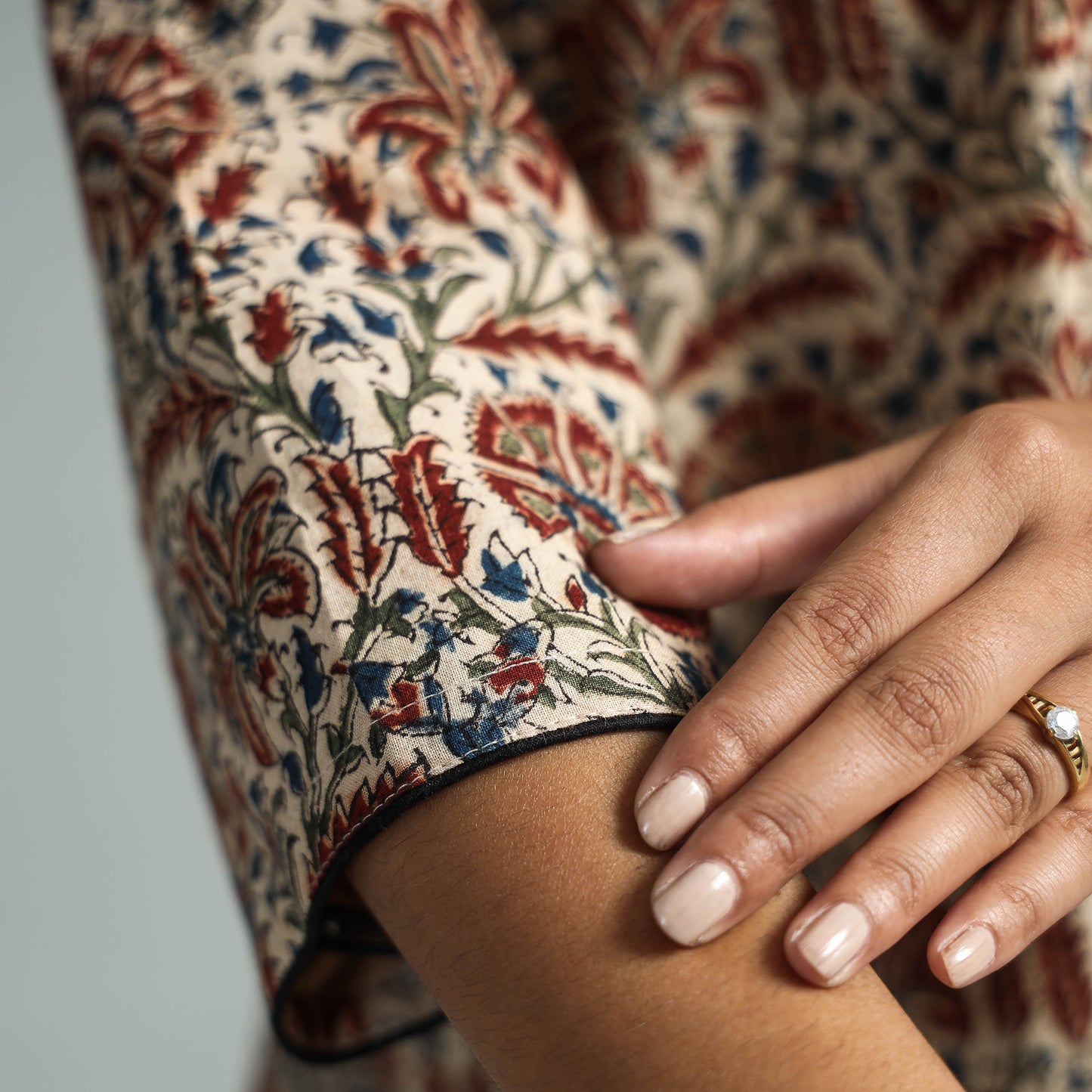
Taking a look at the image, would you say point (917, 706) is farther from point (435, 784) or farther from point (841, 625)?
point (435, 784)

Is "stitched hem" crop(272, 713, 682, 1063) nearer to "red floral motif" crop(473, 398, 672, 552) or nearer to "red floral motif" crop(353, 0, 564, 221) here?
A: "red floral motif" crop(473, 398, 672, 552)

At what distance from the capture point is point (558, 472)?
1.75 ft

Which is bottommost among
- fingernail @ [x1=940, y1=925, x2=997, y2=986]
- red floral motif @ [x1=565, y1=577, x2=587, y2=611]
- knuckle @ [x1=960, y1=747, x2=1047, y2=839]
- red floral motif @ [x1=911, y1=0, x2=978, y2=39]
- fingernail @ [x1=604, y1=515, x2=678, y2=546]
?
fingernail @ [x1=940, y1=925, x2=997, y2=986]

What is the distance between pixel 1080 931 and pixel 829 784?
294 mm

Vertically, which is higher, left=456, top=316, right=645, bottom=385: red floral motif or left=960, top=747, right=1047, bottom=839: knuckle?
left=456, top=316, right=645, bottom=385: red floral motif

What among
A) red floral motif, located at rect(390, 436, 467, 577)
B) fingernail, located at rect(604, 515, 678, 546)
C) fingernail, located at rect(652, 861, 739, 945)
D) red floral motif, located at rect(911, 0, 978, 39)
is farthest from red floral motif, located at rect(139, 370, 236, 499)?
red floral motif, located at rect(911, 0, 978, 39)

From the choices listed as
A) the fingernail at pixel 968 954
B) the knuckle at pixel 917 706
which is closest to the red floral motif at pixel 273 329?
the knuckle at pixel 917 706

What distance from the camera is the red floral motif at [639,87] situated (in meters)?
0.72

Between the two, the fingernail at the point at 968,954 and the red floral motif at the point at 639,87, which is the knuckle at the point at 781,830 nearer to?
the fingernail at the point at 968,954

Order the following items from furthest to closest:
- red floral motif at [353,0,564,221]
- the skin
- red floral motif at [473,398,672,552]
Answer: red floral motif at [353,0,564,221], red floral motif at [473,398,672,552], the skin

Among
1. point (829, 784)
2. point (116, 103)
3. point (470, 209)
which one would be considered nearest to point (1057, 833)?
point (829, 784)

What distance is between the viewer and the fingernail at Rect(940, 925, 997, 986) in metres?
0.47

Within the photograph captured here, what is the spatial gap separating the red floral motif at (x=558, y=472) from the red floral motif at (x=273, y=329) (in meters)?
0.10

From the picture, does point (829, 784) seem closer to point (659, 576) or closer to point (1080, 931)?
point (659, 576)
